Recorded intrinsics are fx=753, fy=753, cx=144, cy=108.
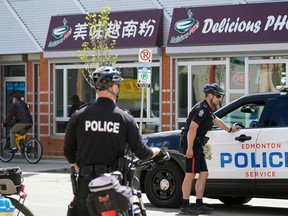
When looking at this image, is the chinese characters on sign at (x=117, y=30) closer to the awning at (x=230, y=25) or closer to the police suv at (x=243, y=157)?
the awning at (x=230, y=25)

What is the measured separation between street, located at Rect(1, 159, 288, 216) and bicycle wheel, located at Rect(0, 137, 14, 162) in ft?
12.0

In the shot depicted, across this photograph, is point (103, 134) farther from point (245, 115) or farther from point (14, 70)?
point (14, 70)

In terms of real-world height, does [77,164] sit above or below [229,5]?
below

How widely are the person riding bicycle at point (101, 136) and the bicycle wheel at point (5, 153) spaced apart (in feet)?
52.2

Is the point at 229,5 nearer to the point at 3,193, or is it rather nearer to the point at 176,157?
the point at 176,157

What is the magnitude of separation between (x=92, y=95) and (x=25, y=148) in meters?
2.62

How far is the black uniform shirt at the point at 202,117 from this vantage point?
34.8 ft

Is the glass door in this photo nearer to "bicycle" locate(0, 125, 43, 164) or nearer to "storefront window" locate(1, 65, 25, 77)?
"bicycle" locate(0, 125, 43, 164)

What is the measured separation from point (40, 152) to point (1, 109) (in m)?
3.66

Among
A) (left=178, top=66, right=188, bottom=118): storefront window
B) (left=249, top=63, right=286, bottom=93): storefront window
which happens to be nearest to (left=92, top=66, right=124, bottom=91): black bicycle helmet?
(left=249, top=63, right=286, bottom=93): storefront window

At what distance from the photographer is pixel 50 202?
12.5 m

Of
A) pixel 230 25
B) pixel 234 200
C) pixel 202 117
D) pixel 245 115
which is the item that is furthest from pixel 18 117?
pixel 202 117

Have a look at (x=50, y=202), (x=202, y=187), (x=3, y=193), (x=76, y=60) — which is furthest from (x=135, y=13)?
(x=3, y=193)

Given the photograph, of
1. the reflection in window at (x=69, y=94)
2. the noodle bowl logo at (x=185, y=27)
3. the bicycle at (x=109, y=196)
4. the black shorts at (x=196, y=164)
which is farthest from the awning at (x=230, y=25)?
the bicycle at (x=109, y=196)
